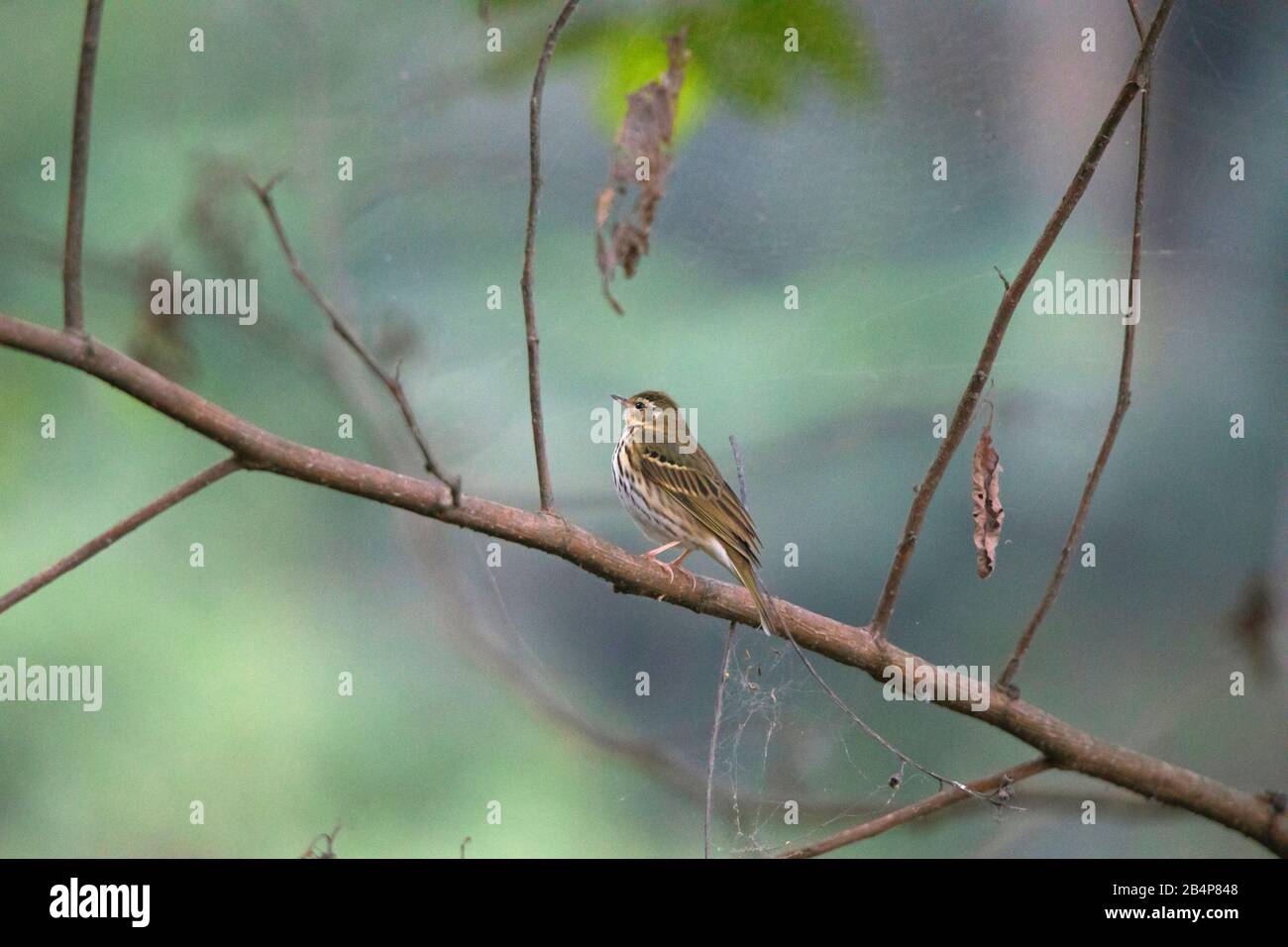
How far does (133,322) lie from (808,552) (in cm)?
214

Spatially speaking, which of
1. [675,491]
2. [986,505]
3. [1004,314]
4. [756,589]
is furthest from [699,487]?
[1004,314]

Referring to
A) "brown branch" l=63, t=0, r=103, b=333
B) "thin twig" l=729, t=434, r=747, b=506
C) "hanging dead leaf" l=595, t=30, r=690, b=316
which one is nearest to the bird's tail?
"thin twig" l=729, t=434, r=747, b=506

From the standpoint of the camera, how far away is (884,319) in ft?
12.1

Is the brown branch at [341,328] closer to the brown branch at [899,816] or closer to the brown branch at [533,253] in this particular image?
the brown branch at [533,253]

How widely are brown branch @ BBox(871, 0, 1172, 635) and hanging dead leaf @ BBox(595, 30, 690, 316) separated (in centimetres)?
73

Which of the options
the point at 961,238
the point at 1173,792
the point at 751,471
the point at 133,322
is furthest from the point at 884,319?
the point at 133,322

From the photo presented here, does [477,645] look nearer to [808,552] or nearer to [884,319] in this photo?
[808,552]

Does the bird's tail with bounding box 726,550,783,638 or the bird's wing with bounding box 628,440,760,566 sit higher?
the bird's wing with bounding box 628,440,760,566

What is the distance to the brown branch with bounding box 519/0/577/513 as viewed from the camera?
2152mm

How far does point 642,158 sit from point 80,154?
1025 mm

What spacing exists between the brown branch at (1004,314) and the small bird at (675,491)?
0.41 m

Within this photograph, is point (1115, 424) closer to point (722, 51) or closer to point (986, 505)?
point (986, 505)

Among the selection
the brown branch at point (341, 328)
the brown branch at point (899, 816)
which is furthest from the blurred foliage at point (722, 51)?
the brown branch at point (899, 816)

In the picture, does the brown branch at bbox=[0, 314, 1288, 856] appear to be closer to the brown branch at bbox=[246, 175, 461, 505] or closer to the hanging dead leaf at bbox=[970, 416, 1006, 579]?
the brown branch at bbox=[246, 175, 461, 505]
